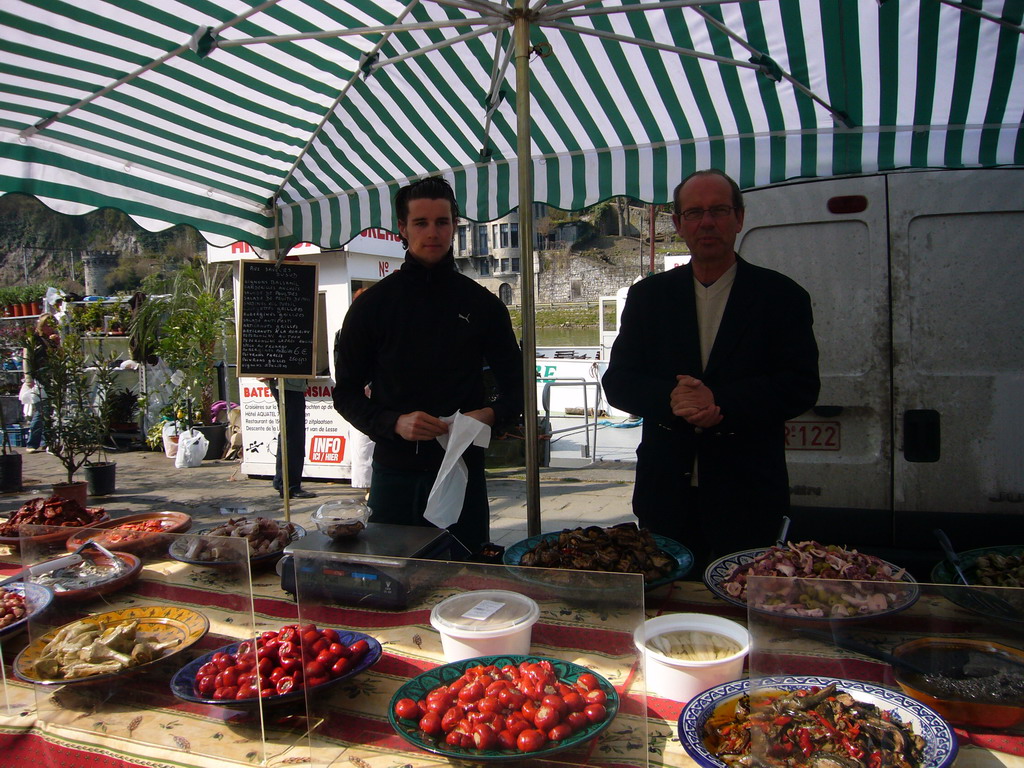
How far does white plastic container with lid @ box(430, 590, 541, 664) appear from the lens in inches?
52.1

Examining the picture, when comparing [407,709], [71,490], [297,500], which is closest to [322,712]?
[407,709]

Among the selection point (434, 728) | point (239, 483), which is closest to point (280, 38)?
point (434, 728)

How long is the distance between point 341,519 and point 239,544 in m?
0.66

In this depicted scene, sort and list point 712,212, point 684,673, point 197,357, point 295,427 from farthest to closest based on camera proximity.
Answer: point 197,357 < point 295,427 < point 712,212 < point 684,673

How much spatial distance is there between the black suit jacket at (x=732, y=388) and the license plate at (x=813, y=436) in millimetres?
1294

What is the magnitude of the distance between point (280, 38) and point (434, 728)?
2182mm

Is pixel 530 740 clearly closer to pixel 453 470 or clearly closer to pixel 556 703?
pixel 556 703

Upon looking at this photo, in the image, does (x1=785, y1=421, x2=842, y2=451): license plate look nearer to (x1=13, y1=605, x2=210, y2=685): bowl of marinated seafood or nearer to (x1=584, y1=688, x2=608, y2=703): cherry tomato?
(x1=584, y1=688, x2=608, y2=703): cherry tomato

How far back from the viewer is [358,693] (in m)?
1.36

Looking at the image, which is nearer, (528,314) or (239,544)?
(239,544)

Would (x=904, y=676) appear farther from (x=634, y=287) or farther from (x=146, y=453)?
(x=146, y=453)

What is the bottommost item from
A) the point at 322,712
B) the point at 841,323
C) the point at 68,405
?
the point at 322,712

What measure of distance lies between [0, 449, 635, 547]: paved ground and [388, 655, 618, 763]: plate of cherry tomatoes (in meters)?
4.73

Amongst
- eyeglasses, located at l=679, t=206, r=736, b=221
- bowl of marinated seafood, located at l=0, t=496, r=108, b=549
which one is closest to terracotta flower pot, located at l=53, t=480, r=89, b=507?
bowl of marinated seafood, located at l=0, t=496, r=108, b=549
